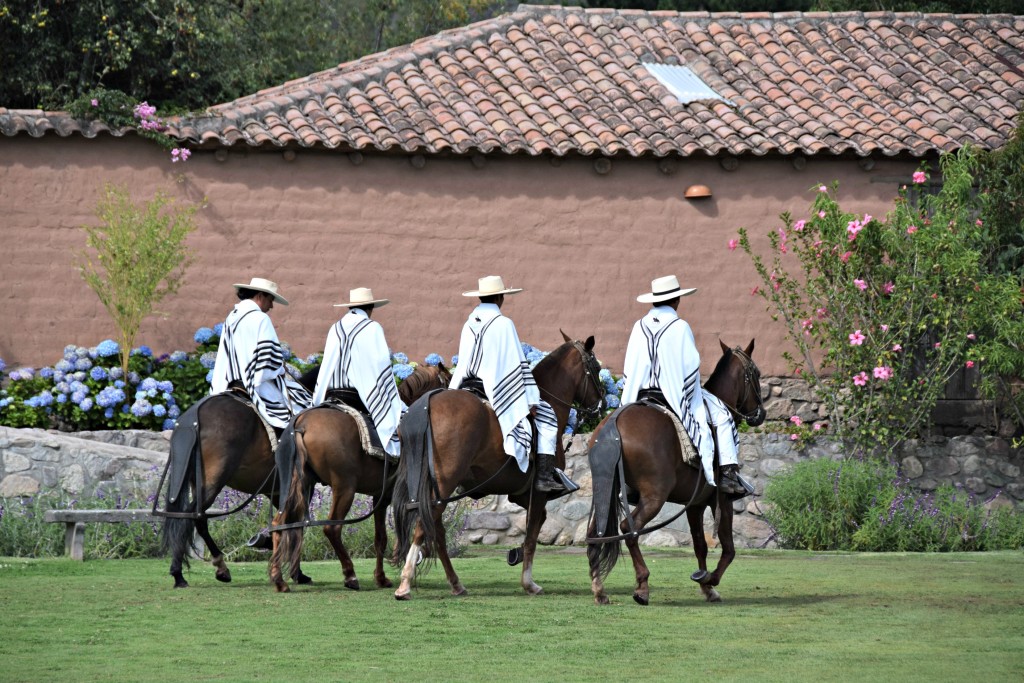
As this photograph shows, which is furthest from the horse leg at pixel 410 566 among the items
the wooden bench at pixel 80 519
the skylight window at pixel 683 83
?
the skylight window at pixel 683 83

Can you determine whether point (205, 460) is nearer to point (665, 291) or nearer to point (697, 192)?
point (665, 291)

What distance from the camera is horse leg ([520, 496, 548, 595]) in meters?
11.5

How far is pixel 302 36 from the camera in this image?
1142 inches

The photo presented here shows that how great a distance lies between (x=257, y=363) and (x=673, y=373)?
343 cm

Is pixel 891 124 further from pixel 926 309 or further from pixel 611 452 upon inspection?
pixel 611 452

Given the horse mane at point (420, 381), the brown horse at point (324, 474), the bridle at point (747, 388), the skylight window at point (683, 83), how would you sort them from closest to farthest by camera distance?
the brown horse at point (324, 474), the bridle at point (747, 388), the horse mane at point (420, 381), the skylight window at point (683, 83)

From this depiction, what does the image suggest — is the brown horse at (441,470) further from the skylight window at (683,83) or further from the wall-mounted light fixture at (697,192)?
the skylight window at (683,83)

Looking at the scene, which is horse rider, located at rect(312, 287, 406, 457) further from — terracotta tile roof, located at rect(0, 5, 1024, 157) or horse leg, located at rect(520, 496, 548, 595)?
terracotta tile roof, located at rect(0, 5, 1024, 157)

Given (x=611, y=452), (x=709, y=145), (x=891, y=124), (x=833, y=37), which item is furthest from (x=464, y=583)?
(x=833, y=37)

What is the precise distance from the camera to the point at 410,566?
10.9 meters

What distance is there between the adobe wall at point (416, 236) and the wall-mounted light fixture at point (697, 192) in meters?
0.10

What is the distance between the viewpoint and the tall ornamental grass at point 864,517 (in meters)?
15.7

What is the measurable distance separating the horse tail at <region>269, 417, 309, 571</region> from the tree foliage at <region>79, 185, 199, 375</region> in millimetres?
5821

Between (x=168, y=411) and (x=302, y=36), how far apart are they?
14.5 metres
